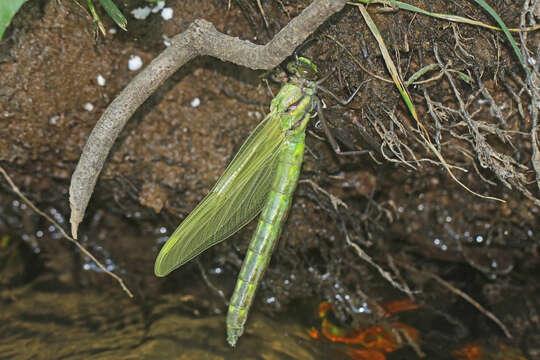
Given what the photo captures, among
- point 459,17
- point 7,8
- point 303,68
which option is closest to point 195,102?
point 303,68

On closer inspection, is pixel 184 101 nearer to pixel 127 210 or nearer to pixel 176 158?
pixel 176 158

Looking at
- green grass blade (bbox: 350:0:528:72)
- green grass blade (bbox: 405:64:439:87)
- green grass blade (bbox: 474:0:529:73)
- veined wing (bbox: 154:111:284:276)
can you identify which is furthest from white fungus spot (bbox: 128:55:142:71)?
green grass blade (bbox: 474:0:529:73)

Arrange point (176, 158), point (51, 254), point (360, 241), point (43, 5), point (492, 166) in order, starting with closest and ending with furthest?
1. point (492, 166)
2. point (43, 5)
3. point (176, 158)
4. point (360, 241)
5. point (51, 254)

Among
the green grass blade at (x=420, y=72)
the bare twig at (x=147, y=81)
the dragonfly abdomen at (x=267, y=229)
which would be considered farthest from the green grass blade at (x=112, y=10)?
the green grass blade at (x=420, y=72)

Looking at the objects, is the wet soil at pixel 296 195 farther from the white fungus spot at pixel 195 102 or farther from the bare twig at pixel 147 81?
the bare twig at pixel 147 81

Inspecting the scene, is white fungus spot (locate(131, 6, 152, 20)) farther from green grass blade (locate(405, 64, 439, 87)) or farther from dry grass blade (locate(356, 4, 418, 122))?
green grass blade (locate(405, 64, 439, 87))

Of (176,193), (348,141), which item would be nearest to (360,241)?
(348,141)
